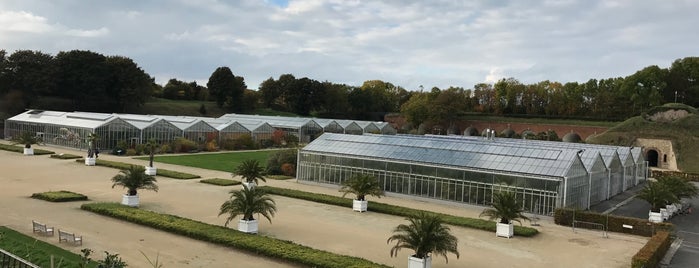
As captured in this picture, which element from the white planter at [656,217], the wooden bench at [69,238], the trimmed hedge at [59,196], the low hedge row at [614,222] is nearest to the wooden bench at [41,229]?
the wooden bench at [69,238]

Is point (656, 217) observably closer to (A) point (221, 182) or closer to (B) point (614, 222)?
(B) point (614, 222)

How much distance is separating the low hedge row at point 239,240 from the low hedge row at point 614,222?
1402cm

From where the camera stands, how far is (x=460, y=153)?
32.6 metres

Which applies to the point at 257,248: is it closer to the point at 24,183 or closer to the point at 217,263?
the point at 217,263

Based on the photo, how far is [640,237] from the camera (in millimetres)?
24719

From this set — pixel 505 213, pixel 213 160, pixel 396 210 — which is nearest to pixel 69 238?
pixel 396 210

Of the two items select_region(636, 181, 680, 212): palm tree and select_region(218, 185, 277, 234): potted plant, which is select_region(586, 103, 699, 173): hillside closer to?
select_region(636, 181, 680, 212): palm tree

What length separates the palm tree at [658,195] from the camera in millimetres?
28453

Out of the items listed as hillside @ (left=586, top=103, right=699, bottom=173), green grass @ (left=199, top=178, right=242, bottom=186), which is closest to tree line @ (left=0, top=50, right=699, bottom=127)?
hillside @ (left=586, top=103, right=699, bottom=173)

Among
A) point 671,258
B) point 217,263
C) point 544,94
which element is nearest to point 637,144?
point 544,94

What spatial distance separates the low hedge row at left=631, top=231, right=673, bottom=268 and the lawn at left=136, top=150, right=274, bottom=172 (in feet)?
103

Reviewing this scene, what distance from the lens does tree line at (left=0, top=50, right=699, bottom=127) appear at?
80.9 meters

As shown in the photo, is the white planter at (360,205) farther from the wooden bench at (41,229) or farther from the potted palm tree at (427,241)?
the wooden bench at (41,229)

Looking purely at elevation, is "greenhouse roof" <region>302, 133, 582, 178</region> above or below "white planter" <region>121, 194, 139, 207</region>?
above
